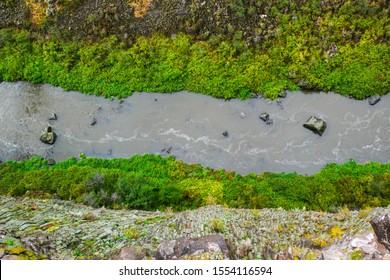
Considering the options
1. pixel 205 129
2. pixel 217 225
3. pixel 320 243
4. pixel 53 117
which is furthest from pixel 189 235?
pixel 53 117

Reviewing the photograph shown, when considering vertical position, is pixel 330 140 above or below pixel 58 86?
below

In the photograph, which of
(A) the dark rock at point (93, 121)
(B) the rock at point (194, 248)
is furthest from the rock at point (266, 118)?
(A) the dark rock at point (93, 121)

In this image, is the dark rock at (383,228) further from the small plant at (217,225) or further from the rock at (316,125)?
the rock at (316,125)

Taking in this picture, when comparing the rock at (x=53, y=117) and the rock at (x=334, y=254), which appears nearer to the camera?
the rock at (x=334, y=254)

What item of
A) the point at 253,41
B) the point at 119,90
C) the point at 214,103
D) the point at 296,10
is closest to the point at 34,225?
the point at 119,90

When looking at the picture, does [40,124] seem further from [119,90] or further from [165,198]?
[165,198]

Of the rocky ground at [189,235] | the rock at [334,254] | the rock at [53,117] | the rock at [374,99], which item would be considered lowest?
the rocky ground at [189,235]

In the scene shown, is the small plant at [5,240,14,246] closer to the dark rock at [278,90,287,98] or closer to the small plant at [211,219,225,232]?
the small plant at [211,219,225,232]
